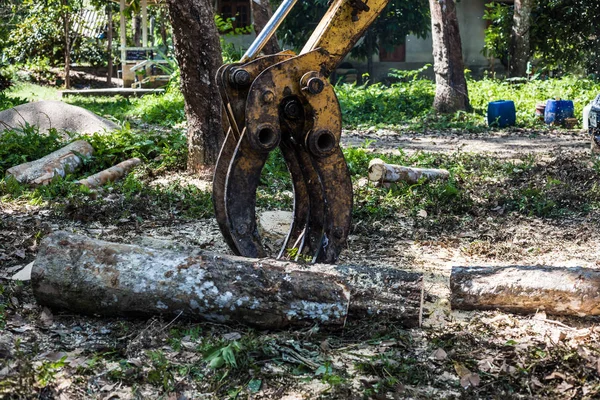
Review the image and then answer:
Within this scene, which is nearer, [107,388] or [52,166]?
[107,388]

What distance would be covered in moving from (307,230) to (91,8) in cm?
2445

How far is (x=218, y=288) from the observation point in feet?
13.5

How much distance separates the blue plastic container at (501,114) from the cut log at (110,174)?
6.62m

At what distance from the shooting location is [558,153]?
998 cm

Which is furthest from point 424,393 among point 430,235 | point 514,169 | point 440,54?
point 440,54

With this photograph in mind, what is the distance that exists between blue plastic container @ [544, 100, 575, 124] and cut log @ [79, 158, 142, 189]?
746 centimetres

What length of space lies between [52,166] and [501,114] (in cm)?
779

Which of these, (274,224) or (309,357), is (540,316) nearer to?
(309,357)

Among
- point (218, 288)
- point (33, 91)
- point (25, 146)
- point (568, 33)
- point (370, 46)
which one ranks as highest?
point (568, 33)

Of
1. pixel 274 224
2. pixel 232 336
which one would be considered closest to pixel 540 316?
pixel 232 336

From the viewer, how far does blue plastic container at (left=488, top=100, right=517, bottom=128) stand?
512 inches

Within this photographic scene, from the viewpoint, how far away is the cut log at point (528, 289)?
4250 mm

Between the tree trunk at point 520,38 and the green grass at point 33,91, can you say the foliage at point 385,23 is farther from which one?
the green grass at point 33,91

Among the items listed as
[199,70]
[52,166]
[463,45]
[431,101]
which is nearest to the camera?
[199,70]
